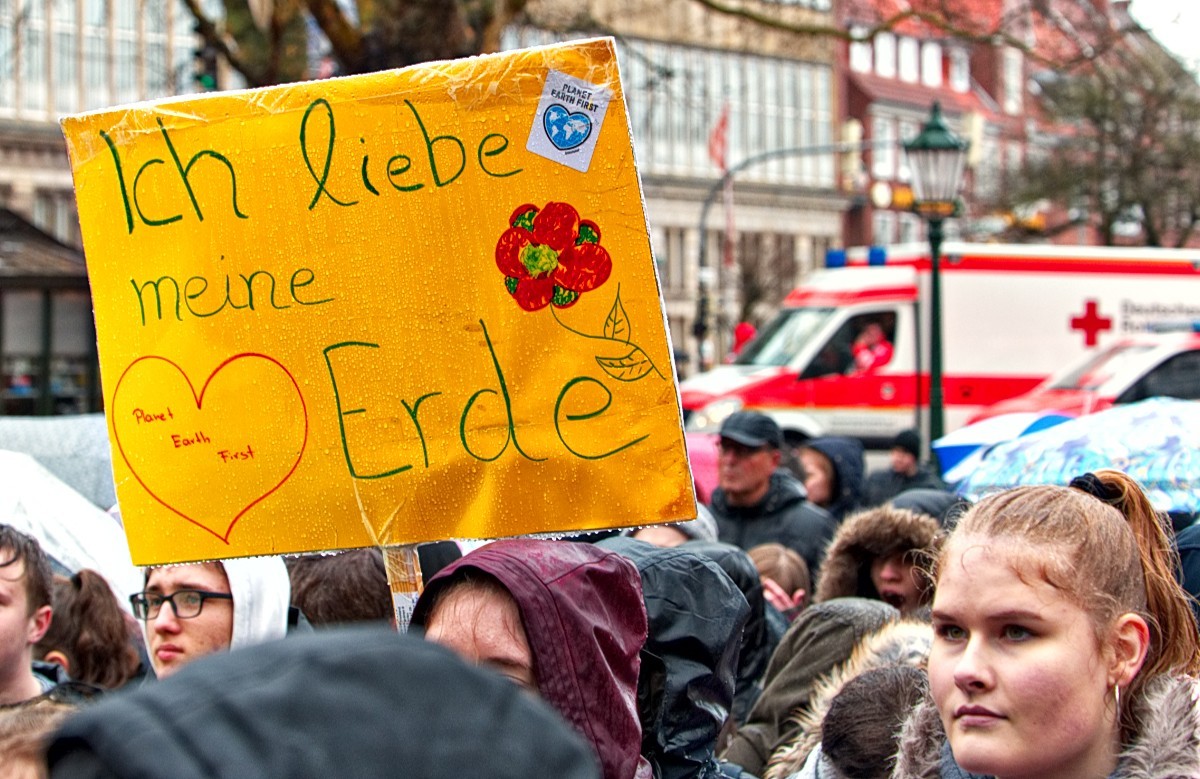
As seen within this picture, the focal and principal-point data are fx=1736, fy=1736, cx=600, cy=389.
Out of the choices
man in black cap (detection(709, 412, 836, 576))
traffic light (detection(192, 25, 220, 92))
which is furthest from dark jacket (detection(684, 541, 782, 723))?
traffic light (detection(192, 25, 220, 92))

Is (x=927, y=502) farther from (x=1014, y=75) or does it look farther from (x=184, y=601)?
(x=1014, y=75)

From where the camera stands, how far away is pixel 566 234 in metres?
2.87

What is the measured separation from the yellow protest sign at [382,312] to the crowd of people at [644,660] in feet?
0.96

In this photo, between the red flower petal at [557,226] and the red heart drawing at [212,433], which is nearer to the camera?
the red flower petal at [557,226]

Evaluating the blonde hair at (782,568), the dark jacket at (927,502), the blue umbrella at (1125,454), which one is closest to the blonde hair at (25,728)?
the blue umbrella at (1125,454)

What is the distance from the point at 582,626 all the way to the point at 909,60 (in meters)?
58.7

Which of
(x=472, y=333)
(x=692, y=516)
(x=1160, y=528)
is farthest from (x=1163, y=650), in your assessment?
(x=472, y=333)

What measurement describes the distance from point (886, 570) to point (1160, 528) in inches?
98.5

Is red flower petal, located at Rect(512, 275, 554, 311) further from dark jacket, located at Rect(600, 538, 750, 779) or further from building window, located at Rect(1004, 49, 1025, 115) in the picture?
building window, located at Rect(1004, 49, 1025, 115)

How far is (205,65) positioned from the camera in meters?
14.6

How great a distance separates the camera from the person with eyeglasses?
3.76 metres

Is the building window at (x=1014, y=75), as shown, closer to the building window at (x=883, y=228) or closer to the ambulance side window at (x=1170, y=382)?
the building window at (x=883, y=228)

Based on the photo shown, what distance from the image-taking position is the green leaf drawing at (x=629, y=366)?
9.36 feet

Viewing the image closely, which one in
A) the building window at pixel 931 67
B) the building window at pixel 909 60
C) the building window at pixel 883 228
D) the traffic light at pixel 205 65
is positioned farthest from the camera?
the building window at pixel 931 67
